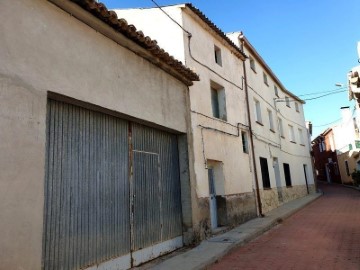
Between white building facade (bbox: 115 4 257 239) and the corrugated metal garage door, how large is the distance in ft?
4.49

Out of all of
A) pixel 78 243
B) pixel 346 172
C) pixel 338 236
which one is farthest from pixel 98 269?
pixel 346 172

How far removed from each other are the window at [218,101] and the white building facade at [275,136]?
8.13 feet

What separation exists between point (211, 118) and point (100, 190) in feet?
16.7

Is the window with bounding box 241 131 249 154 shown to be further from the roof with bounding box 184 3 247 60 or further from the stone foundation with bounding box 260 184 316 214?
the roof with bounding box 184 3 247 60

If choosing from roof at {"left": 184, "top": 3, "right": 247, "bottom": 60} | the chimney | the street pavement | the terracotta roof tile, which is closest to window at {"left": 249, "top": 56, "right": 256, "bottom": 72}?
roof at {"left": 184, "top": 3, "right": 247, "bottom": 60}

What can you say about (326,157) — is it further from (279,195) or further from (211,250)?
(211,250)

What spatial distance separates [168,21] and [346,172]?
28.7 metres

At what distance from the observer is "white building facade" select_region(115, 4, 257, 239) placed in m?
8.70

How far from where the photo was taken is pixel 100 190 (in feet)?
17.7

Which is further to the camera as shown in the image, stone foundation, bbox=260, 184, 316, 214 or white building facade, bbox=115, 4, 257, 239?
stone foundation, bbox=260, 184, 316, 214

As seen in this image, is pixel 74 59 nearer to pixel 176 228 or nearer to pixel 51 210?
pixel 51 210

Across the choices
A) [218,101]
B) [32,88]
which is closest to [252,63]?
[218,101]

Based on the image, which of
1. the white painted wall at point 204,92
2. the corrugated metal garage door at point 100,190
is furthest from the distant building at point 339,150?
the corrugated metal garage door at point 100,190

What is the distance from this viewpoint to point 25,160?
13.0 ft
